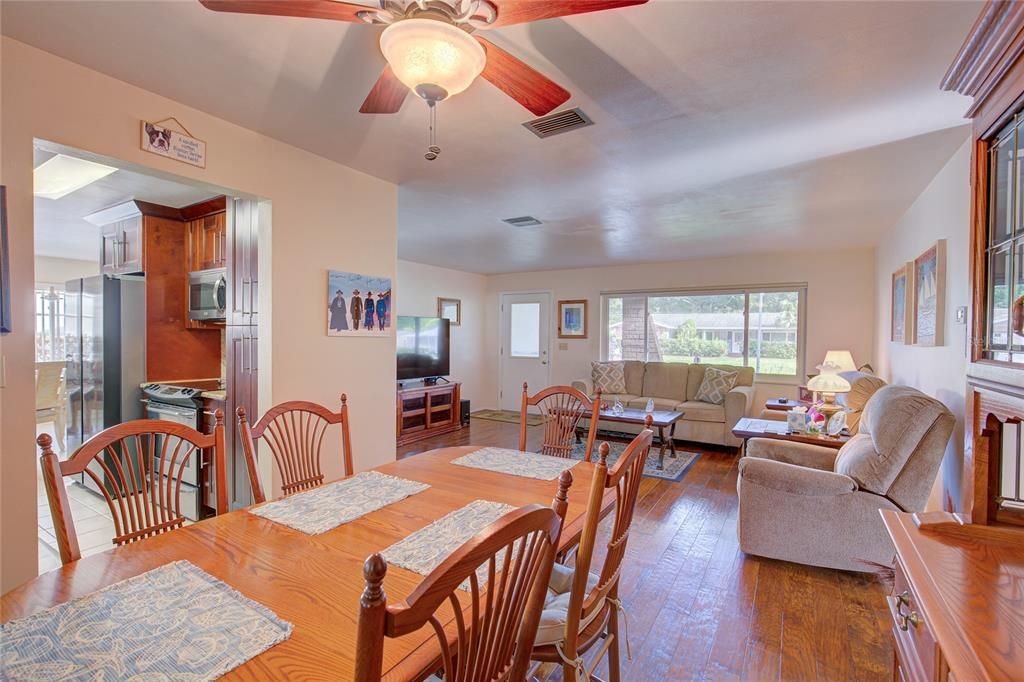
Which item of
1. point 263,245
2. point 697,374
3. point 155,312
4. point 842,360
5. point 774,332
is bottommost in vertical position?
point 697,374

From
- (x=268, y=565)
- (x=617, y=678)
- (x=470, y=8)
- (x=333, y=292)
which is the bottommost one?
(x=617, y=678)

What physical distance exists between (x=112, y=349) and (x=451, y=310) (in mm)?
4376

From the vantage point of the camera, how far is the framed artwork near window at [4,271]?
161 centimetres

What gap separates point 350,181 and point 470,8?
2.00 meters

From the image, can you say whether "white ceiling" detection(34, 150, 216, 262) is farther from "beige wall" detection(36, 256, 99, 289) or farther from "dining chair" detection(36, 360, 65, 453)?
"beige wall" detection(36, 256, 99, 289)

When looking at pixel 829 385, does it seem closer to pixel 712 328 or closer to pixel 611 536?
pixel 712 328

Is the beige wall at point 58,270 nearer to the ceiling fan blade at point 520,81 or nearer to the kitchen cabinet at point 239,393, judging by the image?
the kitchen cabinet at point 239,393

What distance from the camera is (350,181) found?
9.57 ft

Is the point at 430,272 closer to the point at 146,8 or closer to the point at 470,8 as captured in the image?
the point at 146,8

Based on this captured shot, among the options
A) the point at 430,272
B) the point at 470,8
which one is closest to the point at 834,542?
the point at 470,8

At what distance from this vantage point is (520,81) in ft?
4.73

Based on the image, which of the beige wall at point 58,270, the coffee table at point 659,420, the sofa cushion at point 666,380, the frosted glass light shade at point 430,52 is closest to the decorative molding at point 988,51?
the frosted glass light shade at point 430,52

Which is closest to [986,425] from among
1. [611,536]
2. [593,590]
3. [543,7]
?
[611,536]

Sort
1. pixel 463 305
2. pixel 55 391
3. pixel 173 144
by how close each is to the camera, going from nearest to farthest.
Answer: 1. pixel 173 144
2. pixel 55 391
3. pixel 463 305
